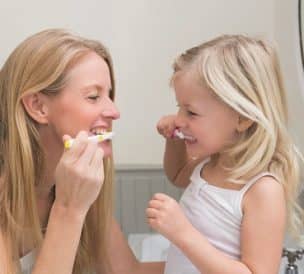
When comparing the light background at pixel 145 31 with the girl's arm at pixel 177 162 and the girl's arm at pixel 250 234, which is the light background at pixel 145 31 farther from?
the girl's arm at pixel 250 234

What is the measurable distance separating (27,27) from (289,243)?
2.69 ft

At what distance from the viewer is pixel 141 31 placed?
1413mm

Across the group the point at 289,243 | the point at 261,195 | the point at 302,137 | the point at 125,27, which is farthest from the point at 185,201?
the point at 125,27

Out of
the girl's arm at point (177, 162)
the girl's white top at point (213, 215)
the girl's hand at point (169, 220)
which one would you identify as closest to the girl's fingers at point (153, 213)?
the girl's hand at point (169, 220)

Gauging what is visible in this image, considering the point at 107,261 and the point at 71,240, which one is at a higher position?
the point at 71,240

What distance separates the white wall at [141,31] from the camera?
1.38 m

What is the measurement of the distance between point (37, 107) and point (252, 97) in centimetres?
36

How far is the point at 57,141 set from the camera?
96cm

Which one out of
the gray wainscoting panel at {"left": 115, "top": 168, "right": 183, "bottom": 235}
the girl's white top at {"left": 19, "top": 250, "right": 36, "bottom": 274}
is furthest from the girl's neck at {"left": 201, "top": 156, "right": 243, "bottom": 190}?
the gray wainscoting panel at {"left": 115, "top": 168, "right": 183, "bottom": 235}

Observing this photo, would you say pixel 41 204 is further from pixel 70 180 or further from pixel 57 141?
pixel 70 180

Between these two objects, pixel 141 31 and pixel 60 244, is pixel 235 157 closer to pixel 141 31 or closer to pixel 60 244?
pixel 60 244

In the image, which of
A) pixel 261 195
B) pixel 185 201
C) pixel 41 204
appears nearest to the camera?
pixel 261 195

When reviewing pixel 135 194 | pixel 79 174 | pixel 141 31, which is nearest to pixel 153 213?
pixel 79 174

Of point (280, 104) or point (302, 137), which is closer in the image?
point (280, 104)
